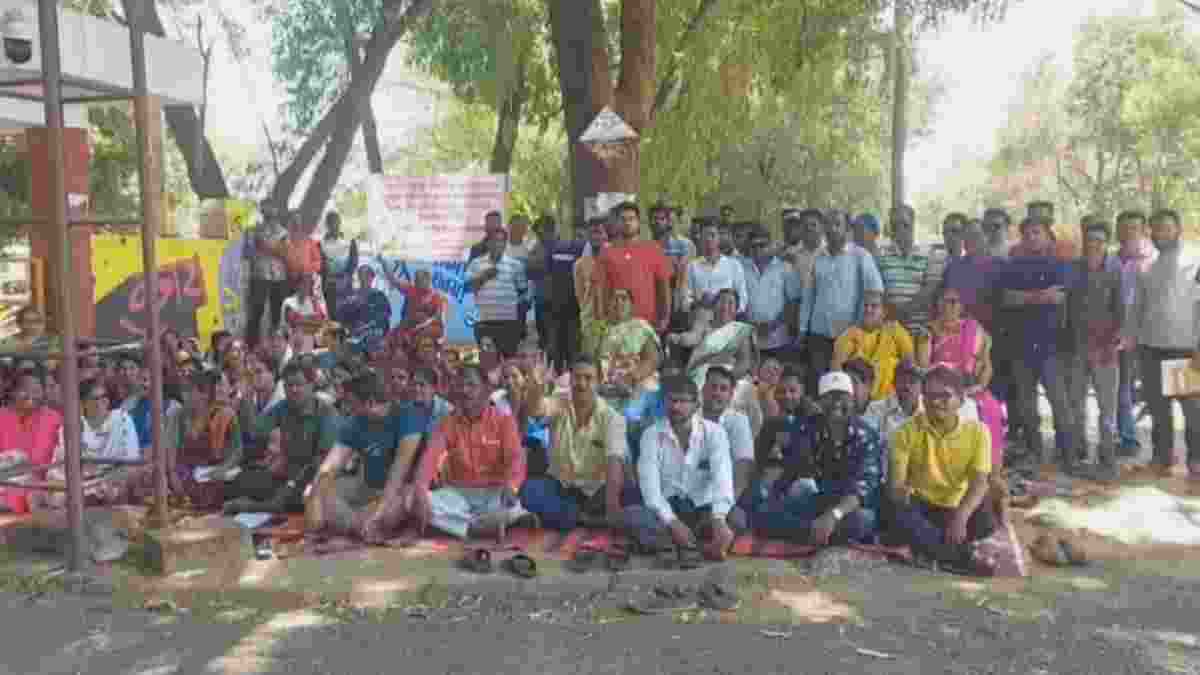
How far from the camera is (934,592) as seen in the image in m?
5.77

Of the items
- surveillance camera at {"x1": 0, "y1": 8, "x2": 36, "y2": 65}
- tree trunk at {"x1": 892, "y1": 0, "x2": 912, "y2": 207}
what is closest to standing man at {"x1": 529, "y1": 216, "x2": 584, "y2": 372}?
surveillance camera at {"x1": 0, "y1": 8, "x2": 36, "y2": 65}

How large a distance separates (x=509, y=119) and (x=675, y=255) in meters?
8.77

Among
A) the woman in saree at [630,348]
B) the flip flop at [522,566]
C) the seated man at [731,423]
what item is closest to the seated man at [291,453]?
the flip flop at [522,566]

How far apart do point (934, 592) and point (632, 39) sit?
593 centimetres

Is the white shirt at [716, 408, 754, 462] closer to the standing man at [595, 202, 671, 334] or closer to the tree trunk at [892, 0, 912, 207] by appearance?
the standing man at [595, 202, 671, 334]

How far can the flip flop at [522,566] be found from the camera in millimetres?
6043

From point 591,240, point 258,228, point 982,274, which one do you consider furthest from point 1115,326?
point 258,228

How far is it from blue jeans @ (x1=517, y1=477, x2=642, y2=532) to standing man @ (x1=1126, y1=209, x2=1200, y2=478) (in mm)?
3866

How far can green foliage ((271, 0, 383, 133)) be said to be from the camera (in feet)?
58.0

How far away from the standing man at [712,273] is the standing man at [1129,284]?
8.76 feet

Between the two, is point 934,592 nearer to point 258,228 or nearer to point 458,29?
point 258,228

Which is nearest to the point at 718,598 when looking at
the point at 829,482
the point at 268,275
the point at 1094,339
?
the point at 829,482

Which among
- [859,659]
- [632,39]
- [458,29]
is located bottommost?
[859,659]

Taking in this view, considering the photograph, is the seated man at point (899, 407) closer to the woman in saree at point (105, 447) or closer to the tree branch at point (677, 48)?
the woman in saree at point (105, 447)
